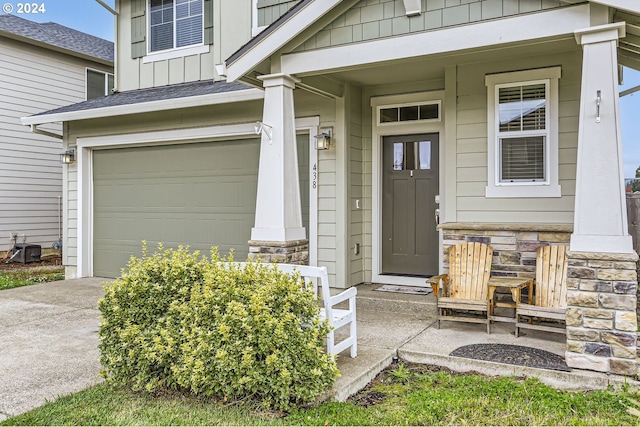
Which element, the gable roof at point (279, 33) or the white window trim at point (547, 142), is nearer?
the gable roof at point (279, 33)

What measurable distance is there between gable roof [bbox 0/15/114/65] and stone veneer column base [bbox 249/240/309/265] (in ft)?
30.3

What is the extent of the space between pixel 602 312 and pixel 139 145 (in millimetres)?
7098

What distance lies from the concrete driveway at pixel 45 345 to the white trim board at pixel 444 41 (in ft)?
10.9

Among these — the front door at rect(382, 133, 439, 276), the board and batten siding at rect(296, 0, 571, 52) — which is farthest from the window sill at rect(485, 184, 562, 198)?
the board and batten siding at rect(296, 0, 571, 52)

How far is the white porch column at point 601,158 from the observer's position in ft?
12.5

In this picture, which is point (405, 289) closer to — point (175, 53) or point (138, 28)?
point (175, 53)

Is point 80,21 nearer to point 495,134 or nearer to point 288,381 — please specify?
point 495,134

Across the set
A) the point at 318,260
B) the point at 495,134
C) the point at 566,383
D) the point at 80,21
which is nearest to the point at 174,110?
the point at 318,260

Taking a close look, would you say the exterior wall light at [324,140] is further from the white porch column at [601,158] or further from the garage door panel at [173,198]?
the white porch column at [601,158]

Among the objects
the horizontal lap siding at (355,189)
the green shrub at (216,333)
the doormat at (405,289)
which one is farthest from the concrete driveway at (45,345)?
the doormat at (405,289)

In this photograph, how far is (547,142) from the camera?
5523 millimetres

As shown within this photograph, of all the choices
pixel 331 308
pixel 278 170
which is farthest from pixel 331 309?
pixel 278 170

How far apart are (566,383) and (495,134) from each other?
2.92m

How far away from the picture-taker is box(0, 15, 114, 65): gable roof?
1152cm
